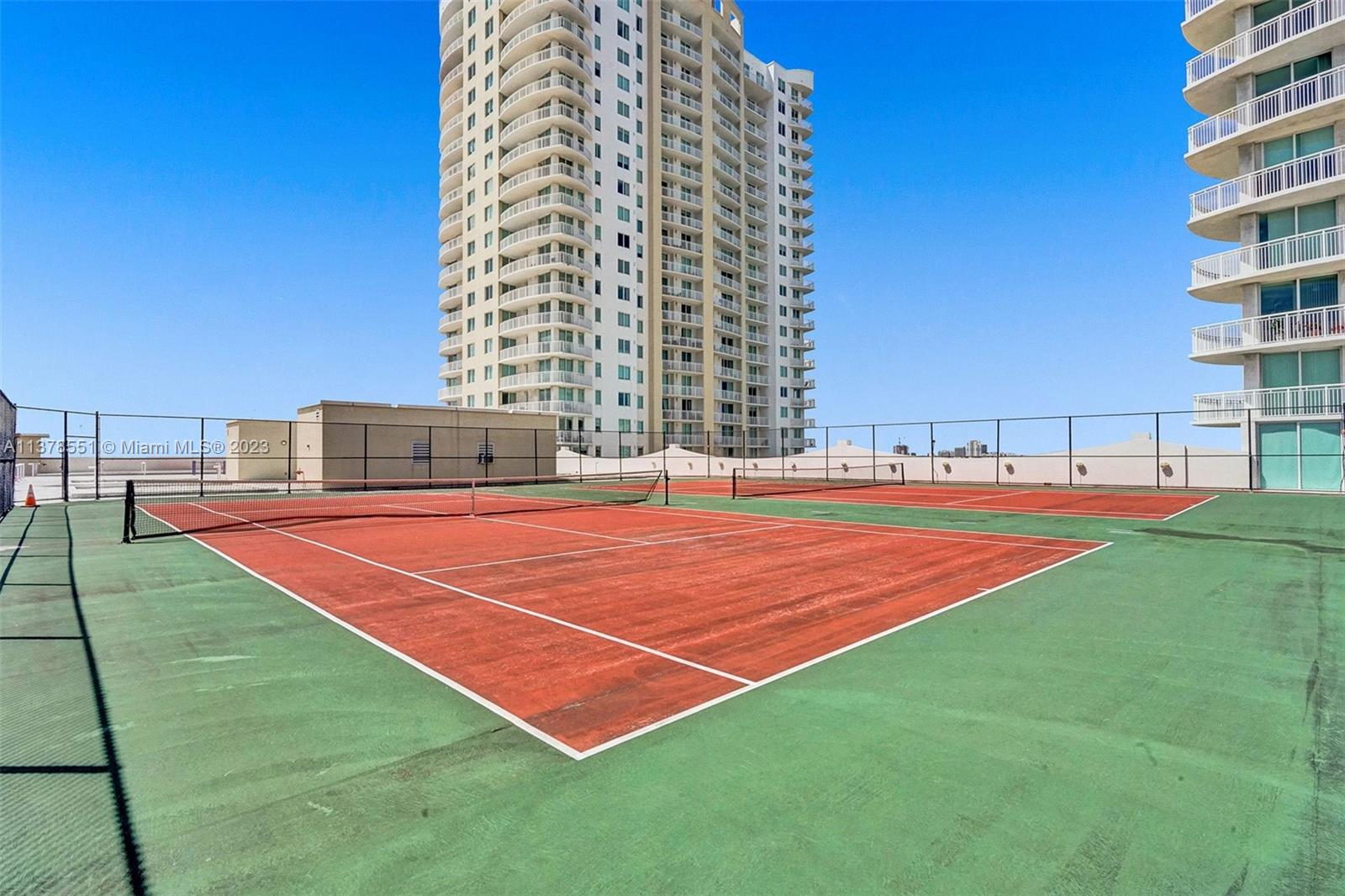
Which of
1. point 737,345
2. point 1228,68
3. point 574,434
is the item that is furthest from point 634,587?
point 737,345

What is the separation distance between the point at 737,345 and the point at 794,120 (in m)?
35.1

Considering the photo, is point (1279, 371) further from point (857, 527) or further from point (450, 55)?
point (450, 55)

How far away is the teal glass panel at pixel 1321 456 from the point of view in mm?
24781

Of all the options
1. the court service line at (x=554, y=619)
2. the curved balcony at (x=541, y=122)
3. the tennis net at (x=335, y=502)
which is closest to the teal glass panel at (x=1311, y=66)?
the tennis net at (x=335, y=502)

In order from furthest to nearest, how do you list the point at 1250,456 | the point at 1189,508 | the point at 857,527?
the point at 1250,456 < the point at 1189,508 < the point at 857,527

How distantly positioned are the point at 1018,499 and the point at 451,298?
6374 cm


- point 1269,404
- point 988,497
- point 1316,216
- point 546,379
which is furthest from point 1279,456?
point 546,379

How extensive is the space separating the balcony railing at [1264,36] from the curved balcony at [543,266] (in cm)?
4339

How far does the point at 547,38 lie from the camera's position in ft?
182

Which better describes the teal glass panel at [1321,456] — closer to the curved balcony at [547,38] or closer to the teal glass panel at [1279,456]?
the teal glass panel at [1279,456]

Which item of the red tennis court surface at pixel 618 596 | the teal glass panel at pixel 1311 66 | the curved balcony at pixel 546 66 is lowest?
the red tennis court surface at pixel 618 596

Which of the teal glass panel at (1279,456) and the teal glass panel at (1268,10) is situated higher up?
the teal glass panel at (1268,10)

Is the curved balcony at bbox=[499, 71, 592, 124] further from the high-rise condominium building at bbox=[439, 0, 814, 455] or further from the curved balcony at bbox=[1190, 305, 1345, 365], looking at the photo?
the curved balcony at bbox=[1190, 305, 1345, 365]

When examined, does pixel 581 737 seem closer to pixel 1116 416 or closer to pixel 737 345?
pixel 1116 416
